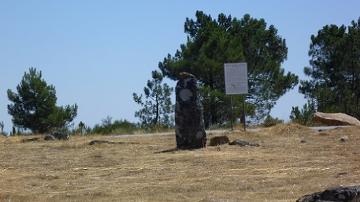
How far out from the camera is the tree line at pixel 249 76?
Result: 129 ft

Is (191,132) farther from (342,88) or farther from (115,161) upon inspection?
(342,88)

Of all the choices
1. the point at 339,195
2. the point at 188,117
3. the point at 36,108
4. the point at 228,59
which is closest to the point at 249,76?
the point at 228,59

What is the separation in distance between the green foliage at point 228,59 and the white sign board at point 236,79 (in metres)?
12.1

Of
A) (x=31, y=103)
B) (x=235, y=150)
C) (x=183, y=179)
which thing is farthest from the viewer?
(x=31, y=103)

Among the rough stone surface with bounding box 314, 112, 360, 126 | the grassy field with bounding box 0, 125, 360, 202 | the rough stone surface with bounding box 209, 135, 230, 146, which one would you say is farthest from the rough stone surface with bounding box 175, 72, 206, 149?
the rough stone surface with bounding box 314, 112, 360, 126

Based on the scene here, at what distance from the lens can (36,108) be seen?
42.0 m

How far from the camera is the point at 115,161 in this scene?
15.2 m

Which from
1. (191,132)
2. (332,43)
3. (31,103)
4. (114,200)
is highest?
(332,43)

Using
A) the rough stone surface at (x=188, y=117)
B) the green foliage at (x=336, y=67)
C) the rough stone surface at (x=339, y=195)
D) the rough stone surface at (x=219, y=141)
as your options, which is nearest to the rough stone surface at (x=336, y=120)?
the rough stone surface at (x=219, y=141)

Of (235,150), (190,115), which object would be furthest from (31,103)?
(235,150)

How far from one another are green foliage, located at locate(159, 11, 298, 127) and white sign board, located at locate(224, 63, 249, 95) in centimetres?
1214

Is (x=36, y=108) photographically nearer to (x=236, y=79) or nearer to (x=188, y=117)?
(x=236, y=79)

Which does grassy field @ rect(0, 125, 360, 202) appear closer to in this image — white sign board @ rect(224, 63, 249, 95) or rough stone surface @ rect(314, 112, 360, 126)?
white sign board @ rect(224, 63, 249, 95)

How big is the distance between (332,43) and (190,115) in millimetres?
28095
